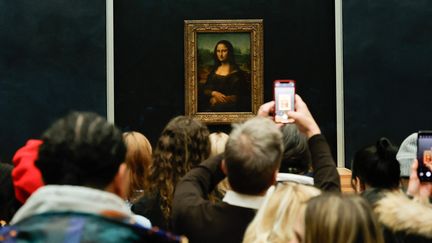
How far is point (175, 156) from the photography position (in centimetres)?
455

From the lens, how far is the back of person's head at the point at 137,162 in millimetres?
4973

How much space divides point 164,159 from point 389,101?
869cm

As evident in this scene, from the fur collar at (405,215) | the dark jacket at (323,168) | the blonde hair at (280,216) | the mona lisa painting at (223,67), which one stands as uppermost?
the mona lisa painting at (223,67)

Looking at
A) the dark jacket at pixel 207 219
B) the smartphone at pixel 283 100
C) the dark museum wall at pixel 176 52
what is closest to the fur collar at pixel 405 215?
the dark jacket at pixel 207 219

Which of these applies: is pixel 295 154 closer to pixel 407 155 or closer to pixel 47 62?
pixel 407 155

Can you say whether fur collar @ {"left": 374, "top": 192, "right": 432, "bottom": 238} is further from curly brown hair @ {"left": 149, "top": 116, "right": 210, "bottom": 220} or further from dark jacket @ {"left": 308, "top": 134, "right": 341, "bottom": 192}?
curly brown hair @ {"left": 149, "top": 116, "right": 210, "bottom": 220}

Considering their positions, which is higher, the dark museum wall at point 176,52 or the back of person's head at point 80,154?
the dark museum wall at point 176,52

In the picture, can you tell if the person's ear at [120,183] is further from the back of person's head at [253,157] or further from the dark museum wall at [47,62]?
the dark museum wall at [47,62]

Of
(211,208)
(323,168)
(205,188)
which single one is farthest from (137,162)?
(323,168)

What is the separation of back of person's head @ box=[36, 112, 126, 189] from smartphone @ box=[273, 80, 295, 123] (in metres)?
2.15

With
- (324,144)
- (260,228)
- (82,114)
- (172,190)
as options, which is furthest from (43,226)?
(172,190)

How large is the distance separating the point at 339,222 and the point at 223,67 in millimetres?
9852

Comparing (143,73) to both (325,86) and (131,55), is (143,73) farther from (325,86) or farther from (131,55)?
(325,86)

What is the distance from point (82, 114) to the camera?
2.40 metres
